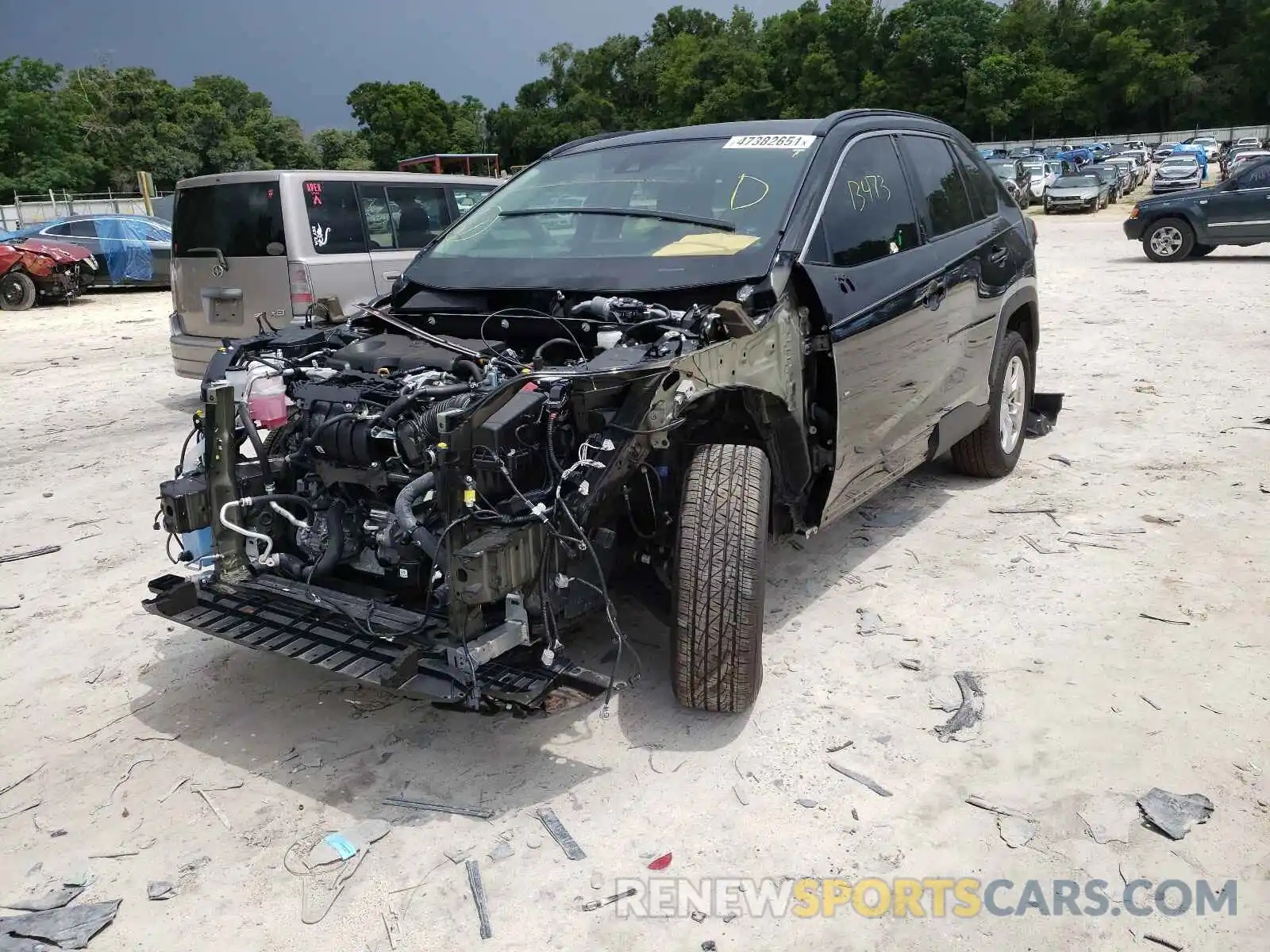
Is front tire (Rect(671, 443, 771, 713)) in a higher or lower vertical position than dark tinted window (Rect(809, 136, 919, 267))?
lower

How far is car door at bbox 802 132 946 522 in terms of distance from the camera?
3.87 m

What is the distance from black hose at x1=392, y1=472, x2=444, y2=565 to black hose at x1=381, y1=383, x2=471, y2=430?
0.81ft

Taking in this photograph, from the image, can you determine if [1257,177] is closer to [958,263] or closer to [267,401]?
[958,263]

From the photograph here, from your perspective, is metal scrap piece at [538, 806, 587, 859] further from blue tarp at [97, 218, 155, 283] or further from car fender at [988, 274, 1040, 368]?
blue tarp at [97, 218, 155, 283]

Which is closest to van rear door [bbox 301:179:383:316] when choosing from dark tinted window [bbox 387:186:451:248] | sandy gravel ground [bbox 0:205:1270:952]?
dark tinted window [bbox 387:186:451:248]

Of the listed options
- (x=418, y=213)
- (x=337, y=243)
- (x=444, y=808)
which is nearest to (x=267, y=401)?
(x=444, y=808)

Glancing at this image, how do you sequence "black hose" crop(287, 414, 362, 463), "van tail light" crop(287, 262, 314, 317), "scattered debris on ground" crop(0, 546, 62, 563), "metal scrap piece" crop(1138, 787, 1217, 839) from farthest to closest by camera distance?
1. "van tail light" crop(287, 262, 314, 317)
2. "scattered debris on ground" crop(0, 546, 62, 563)
3. "black hose" crop(287, 414, 362, 463)
4. "metal scrap piece" crop(1138, 787, 1217, 839)

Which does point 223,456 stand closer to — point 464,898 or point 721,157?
point 464,898

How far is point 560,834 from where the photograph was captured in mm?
2910

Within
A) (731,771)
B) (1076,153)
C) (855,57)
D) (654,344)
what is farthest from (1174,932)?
(855,57)

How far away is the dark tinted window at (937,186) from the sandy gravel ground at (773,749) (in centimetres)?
154

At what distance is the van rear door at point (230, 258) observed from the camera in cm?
793

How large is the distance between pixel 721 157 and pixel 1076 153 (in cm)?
4758

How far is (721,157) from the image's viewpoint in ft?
14.2
